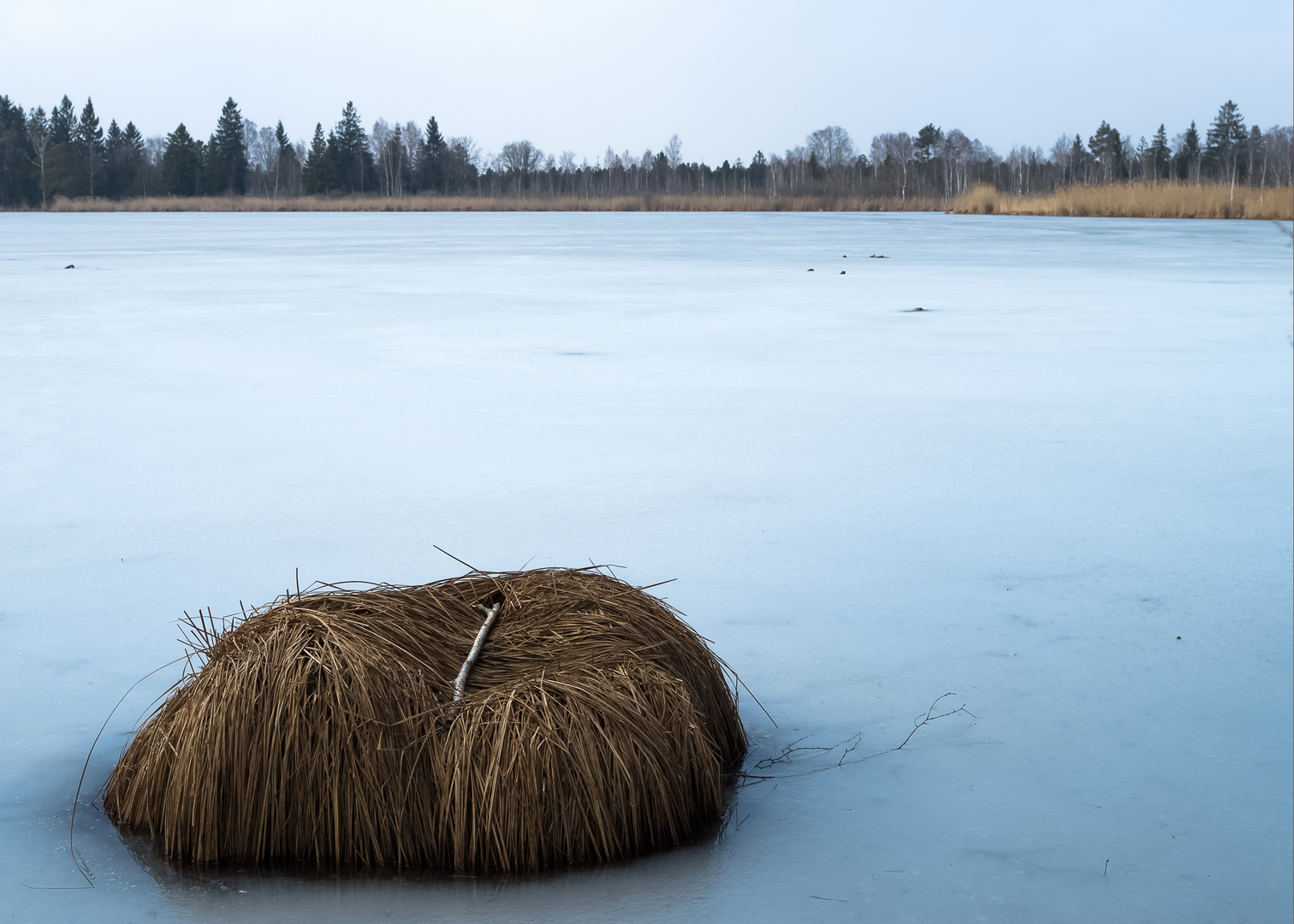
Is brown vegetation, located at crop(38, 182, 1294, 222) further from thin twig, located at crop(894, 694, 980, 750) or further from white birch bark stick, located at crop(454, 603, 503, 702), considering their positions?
white birch bark stick, located at crop(454, 603, 503, 702)

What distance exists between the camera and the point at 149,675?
101 inches

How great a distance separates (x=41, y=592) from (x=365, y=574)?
80 cm

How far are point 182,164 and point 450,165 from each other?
47.9ft

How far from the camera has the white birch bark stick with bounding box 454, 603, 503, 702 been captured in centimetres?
212

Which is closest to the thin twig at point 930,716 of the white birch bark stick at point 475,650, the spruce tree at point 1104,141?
the white birch bark stick at point 475,650

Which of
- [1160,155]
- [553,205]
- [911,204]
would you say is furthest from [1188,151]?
[553,205]

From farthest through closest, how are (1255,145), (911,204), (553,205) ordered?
(1255,145) → (553,205) → (911,204)

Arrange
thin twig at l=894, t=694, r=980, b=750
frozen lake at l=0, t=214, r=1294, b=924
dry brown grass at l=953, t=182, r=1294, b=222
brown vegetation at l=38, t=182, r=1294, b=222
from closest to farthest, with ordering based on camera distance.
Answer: frozen lake at l=0, t=214, r=1294, b=924
thin twig at l=894, t=694, r=980, b=750
dry brown grass at l=953, t=182, r=1294, b=222
brown vegetation at l=38, t=182, r=1294, b=222

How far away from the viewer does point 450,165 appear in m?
72.9

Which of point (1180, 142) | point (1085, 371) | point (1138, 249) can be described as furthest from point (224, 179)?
point (1085, 371)

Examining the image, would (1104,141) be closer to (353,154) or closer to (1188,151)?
(1188,151)

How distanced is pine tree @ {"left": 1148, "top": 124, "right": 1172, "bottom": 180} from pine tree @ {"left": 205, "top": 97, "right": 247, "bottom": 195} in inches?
1872

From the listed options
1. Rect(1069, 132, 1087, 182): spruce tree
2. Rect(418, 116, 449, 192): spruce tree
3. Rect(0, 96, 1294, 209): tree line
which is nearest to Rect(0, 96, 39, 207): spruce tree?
Rect(0, 96, 1294, 209): tree line

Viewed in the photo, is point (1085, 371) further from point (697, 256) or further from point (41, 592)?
point (697, 256)
